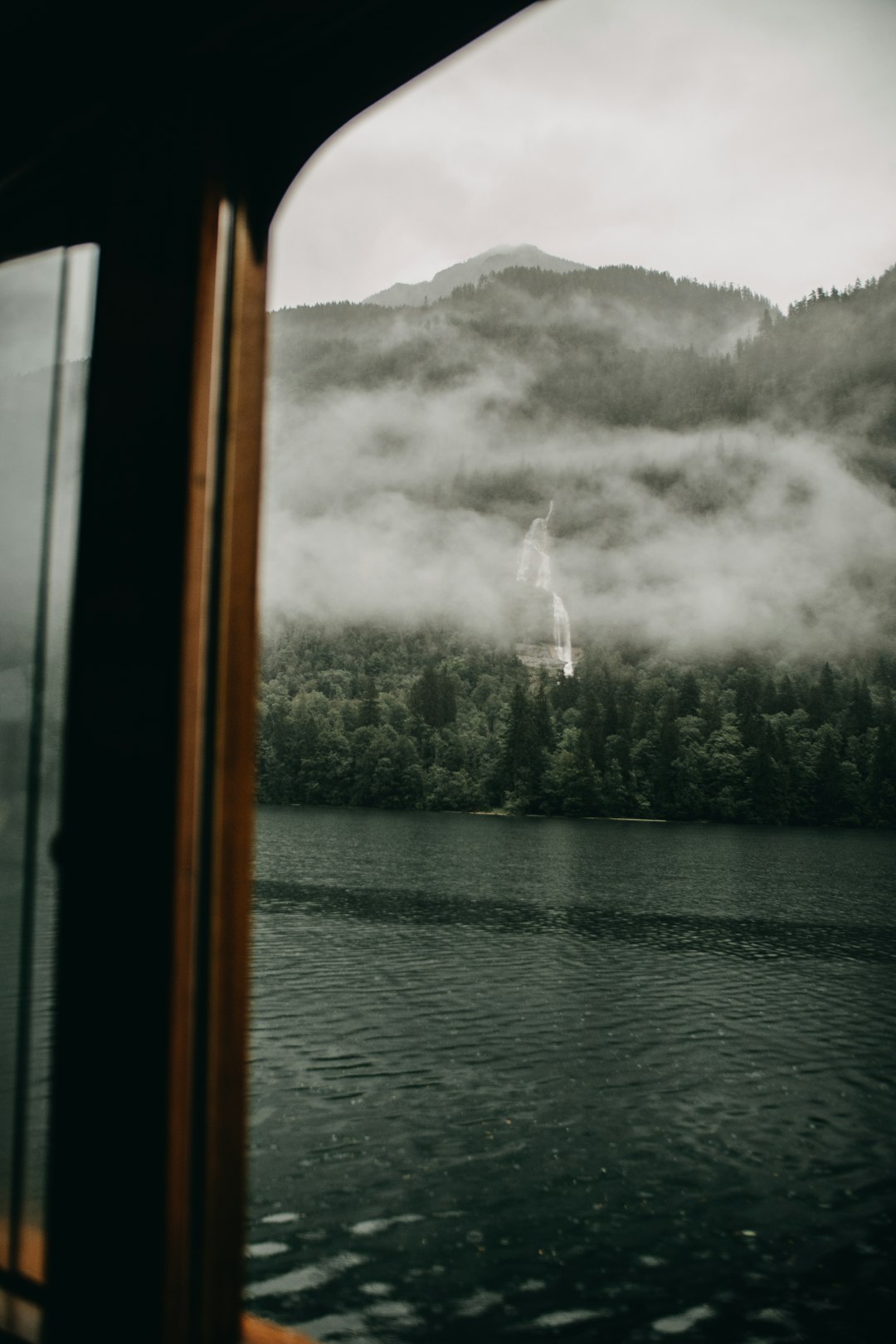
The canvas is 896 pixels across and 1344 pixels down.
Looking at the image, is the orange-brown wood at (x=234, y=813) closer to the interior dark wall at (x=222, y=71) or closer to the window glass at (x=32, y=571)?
the interior dark wall at (x=222, y=71)

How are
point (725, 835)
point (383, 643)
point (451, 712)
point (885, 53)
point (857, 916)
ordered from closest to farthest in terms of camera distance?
point (885, 53) < point (857, 916) < point (725, 835) < point (451, 712) < point (383, 643)

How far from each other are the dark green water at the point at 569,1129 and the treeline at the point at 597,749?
66988 mm

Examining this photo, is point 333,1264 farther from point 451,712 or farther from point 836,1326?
point 451,712

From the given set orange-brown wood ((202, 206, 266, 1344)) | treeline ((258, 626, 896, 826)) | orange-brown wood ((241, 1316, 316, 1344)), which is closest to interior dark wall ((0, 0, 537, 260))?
orange-brown wood ((202, 206, 266, 1344))

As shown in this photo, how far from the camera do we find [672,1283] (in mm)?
8594

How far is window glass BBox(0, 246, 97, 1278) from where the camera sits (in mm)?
2303

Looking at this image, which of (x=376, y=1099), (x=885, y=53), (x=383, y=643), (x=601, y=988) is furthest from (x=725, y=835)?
(x=383, y=643)

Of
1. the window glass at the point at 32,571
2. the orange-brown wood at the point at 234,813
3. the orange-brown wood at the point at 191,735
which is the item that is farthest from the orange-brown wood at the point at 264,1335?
the window glass at the point at 32,571

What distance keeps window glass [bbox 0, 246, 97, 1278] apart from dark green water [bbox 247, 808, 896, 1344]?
602cm

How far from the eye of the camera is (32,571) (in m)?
2.52

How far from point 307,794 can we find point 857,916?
7615cm

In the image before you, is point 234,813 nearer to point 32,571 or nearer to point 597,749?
point 32,571

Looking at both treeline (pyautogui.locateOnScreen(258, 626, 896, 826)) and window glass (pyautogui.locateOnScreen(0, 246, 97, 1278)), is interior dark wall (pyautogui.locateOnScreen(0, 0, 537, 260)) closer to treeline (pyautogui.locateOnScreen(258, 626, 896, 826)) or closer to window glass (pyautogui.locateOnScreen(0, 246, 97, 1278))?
window glass (pyautogui.locateOnScreen(0, 246, 97, 1278))

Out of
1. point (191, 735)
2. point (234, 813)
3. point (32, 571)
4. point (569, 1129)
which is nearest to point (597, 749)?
point (569, 1129)
